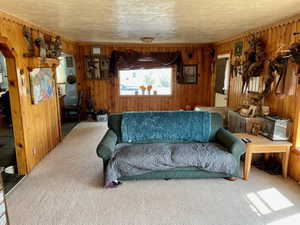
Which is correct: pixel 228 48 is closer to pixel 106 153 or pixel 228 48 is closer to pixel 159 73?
pixel 159 73

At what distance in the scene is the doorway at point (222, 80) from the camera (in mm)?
5455

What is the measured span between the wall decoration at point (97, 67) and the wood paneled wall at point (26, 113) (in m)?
2.58

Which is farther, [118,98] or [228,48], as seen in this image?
[118,98]

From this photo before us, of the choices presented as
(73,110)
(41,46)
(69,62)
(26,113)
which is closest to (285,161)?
(26,113)

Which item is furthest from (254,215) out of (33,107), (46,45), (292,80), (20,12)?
(46,45)

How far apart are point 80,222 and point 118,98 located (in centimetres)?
500

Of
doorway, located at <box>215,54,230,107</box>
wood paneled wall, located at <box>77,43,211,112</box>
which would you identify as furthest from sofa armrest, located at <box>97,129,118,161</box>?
wood paneled wall, located at <box>77,43,211,112</box>

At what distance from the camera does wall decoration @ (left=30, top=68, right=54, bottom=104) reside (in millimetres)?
3486

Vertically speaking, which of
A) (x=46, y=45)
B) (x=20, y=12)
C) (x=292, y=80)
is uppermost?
(x=20, y=12)

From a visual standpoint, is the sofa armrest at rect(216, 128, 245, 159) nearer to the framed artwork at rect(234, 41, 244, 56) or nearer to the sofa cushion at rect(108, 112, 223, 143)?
the sofa cushion at rect(108, 112, 223, 143)

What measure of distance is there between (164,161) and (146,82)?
452cm

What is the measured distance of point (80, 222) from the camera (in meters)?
2.29

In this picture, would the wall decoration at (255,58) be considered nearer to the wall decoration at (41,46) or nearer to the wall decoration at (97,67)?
the wall decoration at (41,46)

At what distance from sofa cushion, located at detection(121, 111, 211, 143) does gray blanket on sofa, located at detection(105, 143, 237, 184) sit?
1.58ft
